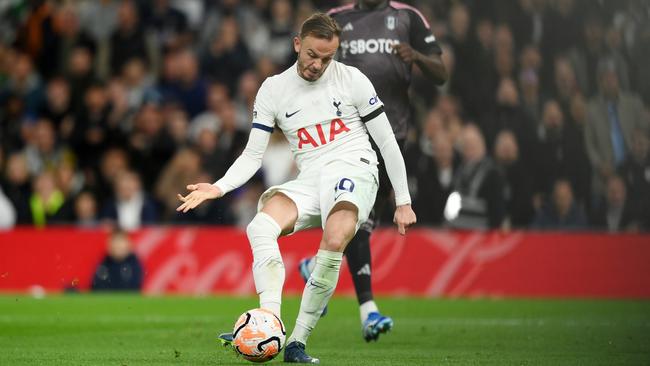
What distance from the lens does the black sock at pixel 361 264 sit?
9.09m

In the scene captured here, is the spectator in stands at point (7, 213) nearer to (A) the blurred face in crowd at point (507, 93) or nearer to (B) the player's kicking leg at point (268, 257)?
(A) the blurred face in crowd at point (507, 93)

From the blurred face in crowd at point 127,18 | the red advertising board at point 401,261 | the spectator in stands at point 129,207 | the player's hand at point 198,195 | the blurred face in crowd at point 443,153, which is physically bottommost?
the red advertising board at point 401,261

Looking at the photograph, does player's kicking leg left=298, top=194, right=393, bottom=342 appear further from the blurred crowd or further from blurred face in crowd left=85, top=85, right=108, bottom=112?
blurred face in crowd left=85, top=85, right=108, bottom=112

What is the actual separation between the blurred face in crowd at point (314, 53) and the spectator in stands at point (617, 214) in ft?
26.1

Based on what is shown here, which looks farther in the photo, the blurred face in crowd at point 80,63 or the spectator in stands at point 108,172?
the blurred face in crowd at point 80,63

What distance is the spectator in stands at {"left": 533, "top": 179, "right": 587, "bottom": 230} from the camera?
14812 millimetres

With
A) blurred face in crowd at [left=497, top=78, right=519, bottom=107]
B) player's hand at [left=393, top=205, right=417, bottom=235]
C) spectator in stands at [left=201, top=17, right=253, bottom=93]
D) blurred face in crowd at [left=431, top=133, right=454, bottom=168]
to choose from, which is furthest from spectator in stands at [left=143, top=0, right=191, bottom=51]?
player's hand at [left=393, top=205, right=417, bottom=235]

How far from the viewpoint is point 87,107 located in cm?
1658

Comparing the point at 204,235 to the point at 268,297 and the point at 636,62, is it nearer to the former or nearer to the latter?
the point at 636,62

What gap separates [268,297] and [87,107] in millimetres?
10072

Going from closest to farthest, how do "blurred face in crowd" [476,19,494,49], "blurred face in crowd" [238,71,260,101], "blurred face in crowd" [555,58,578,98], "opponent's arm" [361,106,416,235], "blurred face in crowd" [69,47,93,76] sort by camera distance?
"opponent's arm" [361,106,416,235], "blurred face in crowd" [555,58,578,98], "blurred face in crowd" [238,71,260,101], "blurred face in crowd" [476,19,494,49], "blurred face in crowd" [69,47,93,76]

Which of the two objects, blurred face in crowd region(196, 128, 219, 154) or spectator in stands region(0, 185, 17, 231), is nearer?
spectator in stands region(0, 185, 17, 231)

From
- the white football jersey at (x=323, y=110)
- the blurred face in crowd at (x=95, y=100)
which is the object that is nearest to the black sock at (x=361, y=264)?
the white football jersey at (x=323, y=110)

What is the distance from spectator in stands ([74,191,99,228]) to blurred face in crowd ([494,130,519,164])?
492cm
